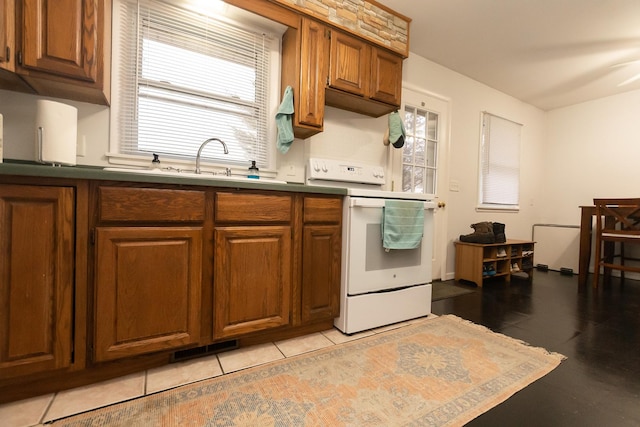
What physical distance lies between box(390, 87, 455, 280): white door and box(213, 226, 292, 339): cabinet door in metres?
1.69

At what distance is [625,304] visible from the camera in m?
2.53

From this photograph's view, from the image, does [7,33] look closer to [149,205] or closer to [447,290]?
[149,205]

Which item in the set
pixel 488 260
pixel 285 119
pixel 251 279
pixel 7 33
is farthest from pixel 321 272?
pixel 488 260

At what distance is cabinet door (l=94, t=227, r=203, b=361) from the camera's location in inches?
46.1

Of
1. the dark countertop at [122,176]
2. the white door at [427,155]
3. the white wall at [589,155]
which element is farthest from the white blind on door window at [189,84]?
the white wall at [589,155]

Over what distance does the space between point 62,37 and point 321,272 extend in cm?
180

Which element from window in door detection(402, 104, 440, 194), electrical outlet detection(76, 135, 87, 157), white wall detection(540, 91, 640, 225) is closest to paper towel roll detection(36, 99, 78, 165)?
electrical outlet detection(76, 135, 87, 157)

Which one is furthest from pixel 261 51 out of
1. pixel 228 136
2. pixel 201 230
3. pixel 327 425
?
pixel 327 425

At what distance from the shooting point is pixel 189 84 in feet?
6.13

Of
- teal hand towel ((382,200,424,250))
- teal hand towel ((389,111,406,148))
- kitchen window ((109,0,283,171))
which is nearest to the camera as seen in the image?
kitchen window ((109,0,283,171))

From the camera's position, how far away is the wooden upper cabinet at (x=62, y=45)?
4.15 feet

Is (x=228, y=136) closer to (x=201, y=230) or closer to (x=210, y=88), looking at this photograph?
(x=210, y=88)

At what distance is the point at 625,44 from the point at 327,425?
413cm

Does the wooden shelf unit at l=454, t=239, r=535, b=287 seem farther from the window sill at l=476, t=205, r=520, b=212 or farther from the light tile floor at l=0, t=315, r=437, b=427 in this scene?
the light tile floor at l=0, t=315, r=437, b=427
